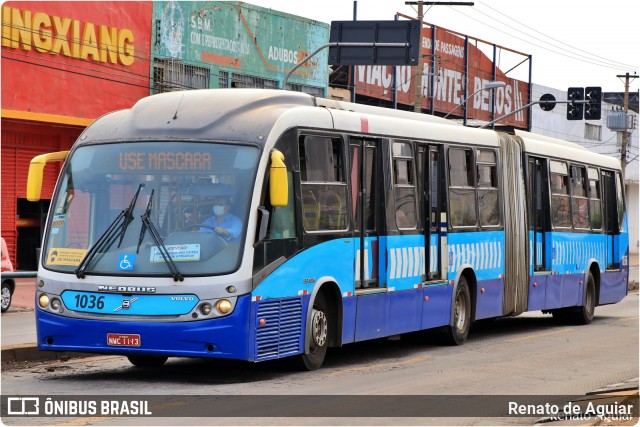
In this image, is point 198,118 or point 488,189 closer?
point 198,118

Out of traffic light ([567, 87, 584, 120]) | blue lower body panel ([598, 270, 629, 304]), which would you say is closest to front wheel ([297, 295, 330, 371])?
blue lower body panel ([598, 270, 629, 304])

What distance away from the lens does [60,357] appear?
15.8 meters

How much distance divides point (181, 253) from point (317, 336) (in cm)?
219

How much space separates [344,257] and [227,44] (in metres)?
26.5

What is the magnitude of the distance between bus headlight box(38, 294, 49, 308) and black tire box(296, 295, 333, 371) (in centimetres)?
273

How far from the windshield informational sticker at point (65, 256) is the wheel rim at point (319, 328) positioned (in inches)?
103

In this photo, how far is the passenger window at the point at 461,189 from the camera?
60.4 ft

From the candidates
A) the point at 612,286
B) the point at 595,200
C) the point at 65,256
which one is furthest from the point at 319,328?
the point at 612,286

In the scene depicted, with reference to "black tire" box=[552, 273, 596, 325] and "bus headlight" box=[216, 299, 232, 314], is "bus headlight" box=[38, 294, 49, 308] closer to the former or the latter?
"bus headlight" box=[216, 299, 232, 314]

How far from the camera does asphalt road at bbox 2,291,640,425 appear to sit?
11000mm

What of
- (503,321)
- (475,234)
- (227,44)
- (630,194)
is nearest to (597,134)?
(630,194)

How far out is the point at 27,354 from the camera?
1549cm

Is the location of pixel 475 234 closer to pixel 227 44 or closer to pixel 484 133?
pixel 484 133

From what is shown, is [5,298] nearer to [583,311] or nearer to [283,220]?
[583,311]
